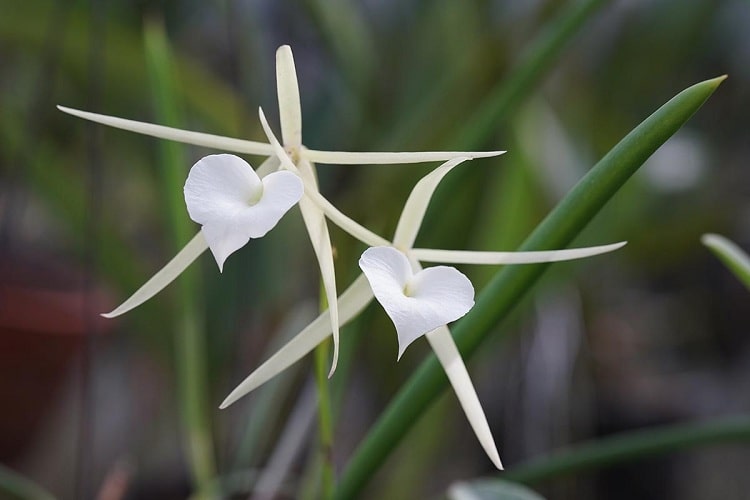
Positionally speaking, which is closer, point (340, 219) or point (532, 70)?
point (340, 219)

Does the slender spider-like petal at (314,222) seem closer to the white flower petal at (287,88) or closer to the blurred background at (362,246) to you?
the white flower petal at (287,88)

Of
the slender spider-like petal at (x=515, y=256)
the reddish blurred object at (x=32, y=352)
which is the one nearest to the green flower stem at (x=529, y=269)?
the slender spider-like petal at (x=515, y=256)

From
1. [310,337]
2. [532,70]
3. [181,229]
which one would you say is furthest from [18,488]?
[532,70]

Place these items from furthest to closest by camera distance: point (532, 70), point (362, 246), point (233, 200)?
point (362, 246), point (532, 70), point (233, 200)

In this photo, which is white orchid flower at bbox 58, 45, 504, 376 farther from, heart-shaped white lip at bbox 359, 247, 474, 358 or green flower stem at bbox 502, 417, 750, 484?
green flower stem at bbox 502, 417, 750, 484

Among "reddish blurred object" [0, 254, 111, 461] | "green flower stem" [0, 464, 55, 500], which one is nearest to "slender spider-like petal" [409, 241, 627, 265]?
"green flower stem" [0, 464, 55, 500]

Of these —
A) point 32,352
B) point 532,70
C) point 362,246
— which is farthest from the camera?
point 32,352

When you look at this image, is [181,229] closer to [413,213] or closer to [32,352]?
[413,213]
